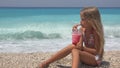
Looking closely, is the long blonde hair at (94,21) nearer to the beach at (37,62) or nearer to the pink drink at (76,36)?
the pink drink at (76,36)

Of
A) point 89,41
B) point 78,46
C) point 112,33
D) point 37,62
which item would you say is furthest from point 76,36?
point 112,33

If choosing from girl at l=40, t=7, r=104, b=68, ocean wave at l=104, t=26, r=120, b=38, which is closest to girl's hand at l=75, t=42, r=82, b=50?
girl at l=40, t=7, r=104, b=68

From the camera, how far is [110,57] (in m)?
4.96

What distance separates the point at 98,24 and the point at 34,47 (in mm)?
4195

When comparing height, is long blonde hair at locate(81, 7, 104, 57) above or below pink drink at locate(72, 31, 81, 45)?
above

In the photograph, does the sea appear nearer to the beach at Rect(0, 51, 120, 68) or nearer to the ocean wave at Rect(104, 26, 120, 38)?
the ocean wave at Rect(104, 26, 120, 38)

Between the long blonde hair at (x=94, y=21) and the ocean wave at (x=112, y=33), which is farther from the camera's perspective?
the ocean wave at (x=112, y=33)

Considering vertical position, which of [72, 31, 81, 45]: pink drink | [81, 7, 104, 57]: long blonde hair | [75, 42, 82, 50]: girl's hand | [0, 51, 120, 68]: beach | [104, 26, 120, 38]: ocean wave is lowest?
[104, 26, 120, 38]: ocean wave

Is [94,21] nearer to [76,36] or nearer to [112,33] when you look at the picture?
[76,36]

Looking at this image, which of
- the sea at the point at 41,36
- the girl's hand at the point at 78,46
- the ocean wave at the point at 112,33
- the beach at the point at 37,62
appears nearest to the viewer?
the girl's hand at the point at 78,46

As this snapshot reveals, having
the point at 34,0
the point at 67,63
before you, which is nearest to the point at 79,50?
the point at 67,63

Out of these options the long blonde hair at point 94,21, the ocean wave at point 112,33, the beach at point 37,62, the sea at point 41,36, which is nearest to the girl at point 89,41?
the long blonde hair at point 94,21

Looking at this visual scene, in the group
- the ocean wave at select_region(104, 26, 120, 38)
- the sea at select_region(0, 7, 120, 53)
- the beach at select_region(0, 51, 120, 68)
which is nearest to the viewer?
the beach at select_region(0, 51, 120, 68)

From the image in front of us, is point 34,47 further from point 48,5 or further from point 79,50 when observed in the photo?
point 48,5
